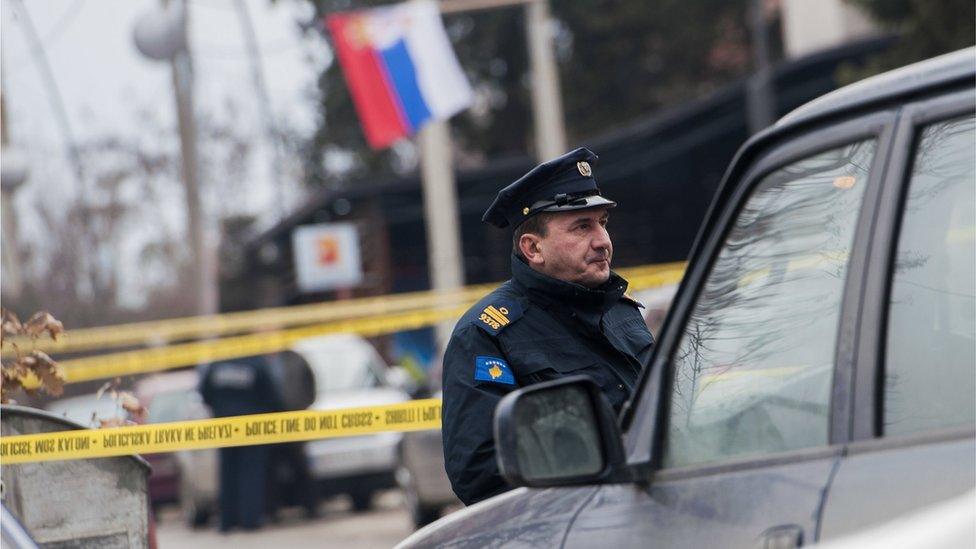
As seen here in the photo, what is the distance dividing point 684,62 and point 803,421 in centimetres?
3643

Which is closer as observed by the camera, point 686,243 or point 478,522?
point 478,522

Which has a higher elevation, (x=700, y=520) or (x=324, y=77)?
(x=324, y=77)

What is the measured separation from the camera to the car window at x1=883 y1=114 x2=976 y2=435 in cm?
238

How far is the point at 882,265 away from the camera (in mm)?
2414

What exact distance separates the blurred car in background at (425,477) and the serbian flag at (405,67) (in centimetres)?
636

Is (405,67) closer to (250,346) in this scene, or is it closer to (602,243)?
(250,346)

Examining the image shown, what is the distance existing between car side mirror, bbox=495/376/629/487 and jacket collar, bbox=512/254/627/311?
4.31 ft

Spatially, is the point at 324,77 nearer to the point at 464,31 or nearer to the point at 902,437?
the point at 464,31

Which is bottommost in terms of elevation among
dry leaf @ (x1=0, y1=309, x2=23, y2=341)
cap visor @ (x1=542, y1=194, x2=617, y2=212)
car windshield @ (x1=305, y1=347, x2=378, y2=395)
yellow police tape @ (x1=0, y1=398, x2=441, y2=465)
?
car windshield @ (x1=305, y1=347, x2=378, y2=395)

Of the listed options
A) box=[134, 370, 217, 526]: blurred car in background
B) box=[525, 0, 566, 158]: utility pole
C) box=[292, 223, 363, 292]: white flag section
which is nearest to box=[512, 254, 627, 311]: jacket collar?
box=[134, 370, 217, 526]: blurred car in background

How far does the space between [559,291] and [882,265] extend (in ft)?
5.82

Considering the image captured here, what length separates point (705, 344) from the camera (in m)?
2.76

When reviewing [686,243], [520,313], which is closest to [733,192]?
[520,313]

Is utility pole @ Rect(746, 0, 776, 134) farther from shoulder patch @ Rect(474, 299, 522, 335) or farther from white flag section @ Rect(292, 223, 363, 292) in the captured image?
shoulder patch @ Rect(474, 299, 522, 335)
